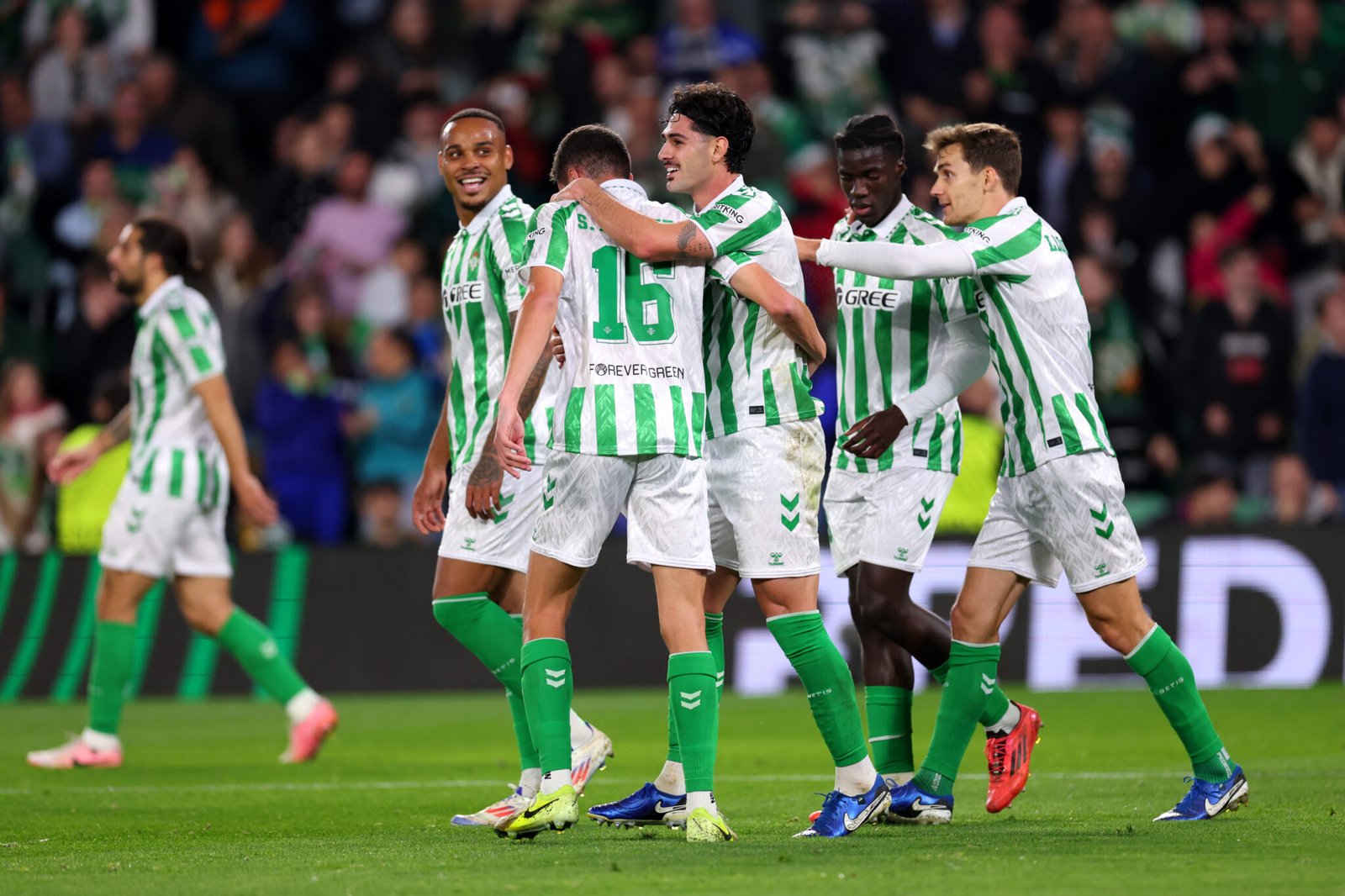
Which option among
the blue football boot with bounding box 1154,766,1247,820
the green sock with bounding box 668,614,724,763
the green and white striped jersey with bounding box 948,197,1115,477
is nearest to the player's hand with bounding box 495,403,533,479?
the green sock with bounding box 668,614,724,763

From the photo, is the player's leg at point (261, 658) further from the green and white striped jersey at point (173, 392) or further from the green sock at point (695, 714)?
the green sock at point (695, 714)

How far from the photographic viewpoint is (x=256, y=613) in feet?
43.7

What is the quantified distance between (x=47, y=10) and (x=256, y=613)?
7.48 meters

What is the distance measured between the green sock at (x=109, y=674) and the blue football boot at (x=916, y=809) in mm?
4583

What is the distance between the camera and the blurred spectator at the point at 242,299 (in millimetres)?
15586

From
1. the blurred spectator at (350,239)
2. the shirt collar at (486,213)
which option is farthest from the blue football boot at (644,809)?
the blurred spectator at (350,239)

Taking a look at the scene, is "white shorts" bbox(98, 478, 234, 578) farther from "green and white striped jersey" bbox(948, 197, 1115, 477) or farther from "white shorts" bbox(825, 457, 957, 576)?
"green and white striped jersey" bbox(948, 197, 1115, 477)

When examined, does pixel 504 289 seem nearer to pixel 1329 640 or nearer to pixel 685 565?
pixel 685 565

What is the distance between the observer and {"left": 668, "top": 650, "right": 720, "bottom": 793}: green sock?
5.96 m

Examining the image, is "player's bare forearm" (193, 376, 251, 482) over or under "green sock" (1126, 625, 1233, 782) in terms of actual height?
over

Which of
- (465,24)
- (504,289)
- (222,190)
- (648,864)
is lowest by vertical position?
(648,864)

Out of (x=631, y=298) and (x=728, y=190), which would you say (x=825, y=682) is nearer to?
(x=631, y=298)

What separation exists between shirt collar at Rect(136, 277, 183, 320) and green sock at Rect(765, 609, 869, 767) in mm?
4673

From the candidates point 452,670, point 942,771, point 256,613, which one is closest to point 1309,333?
point 452,670
